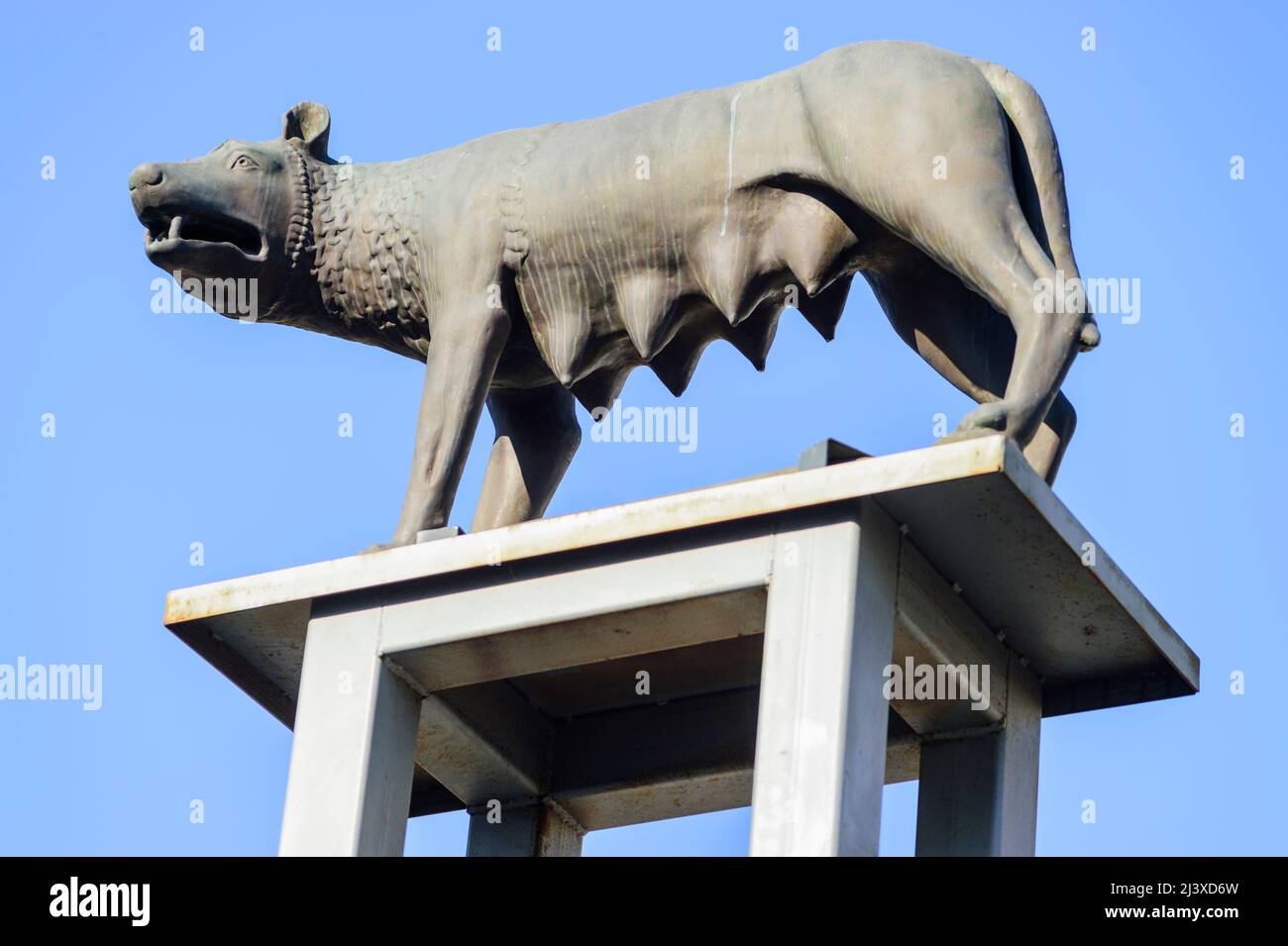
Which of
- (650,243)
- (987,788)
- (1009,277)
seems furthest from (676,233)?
(987,788)

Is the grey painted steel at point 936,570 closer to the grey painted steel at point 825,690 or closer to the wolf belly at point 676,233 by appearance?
the grey painted steel at point 825,690

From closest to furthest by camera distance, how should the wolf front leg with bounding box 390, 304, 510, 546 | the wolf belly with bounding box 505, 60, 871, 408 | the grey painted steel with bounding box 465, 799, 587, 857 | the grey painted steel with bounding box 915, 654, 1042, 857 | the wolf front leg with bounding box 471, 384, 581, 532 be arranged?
the grey painted steel with bounding box 915, 654, 1042, 857 < the wolf belly with bounding box 505, 60, 871, 408 < the wolf front leg with bounding box 390, 304, 510, 546 < the grey painted steel with bounding box 465, 799, 587, 857 < the wolf front leg with bounding box 471, 384, 581, 532

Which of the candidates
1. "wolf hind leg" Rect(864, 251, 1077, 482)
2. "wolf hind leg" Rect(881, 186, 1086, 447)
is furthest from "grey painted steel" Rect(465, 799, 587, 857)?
"wolf hind leg" Rect(881, 186, 1086, 447)

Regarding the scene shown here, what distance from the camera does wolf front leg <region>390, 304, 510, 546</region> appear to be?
13867mm

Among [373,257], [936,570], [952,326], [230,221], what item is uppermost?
[230,221]

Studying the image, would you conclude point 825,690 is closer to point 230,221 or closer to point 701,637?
point 701,637

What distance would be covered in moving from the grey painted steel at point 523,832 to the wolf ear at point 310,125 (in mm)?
3710

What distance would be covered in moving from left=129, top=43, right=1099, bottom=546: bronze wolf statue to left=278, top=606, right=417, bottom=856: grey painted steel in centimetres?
70

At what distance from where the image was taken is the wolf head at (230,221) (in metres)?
14.8

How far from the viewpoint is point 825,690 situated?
11867 mm

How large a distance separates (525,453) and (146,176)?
2515 millimetres

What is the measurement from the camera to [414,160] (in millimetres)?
14883

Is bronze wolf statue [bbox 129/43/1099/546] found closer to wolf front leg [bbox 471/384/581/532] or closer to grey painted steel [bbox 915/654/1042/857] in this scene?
wolf front leg [bbox 471/384/581/532]
